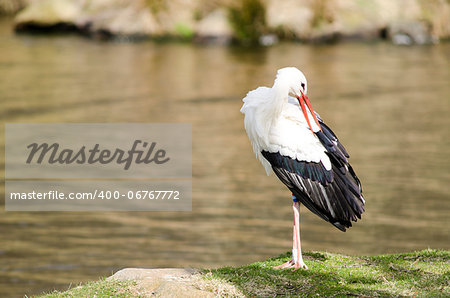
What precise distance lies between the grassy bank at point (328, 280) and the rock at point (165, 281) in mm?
94

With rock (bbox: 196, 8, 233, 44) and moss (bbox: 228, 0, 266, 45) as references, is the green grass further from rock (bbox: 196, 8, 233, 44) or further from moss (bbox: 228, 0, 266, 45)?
moss (bbox: 228, 0, 266, 45)

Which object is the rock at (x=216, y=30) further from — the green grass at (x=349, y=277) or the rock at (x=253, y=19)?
the green grass at (x=349, y=277)

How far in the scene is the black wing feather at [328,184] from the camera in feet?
23.8

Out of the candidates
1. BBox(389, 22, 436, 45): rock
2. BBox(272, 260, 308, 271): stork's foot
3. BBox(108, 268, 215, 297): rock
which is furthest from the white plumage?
BBox(389, 22, 436, 45): rock

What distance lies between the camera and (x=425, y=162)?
17.3 meters

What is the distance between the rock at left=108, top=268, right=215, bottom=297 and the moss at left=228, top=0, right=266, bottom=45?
30233mm

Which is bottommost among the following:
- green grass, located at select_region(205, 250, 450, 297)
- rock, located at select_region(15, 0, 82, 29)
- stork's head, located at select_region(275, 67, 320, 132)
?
green grass, located at select_region(205, 250, 450, 297)

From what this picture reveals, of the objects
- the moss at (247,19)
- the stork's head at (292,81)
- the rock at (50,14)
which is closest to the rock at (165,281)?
the stork's head at (292,81)

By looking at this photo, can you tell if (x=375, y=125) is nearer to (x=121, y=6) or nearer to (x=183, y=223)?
(x=183, y=223)

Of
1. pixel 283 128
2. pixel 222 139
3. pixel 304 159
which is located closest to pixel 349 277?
pixel 304 159

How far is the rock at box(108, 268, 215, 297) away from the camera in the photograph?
6449mm

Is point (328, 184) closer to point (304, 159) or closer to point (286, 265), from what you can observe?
point (304, 159)

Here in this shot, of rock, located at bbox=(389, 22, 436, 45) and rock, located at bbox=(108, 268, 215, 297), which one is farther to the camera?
rock, located at bbox=(389, 22, 436, 45)

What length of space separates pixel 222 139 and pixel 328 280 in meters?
12.3
